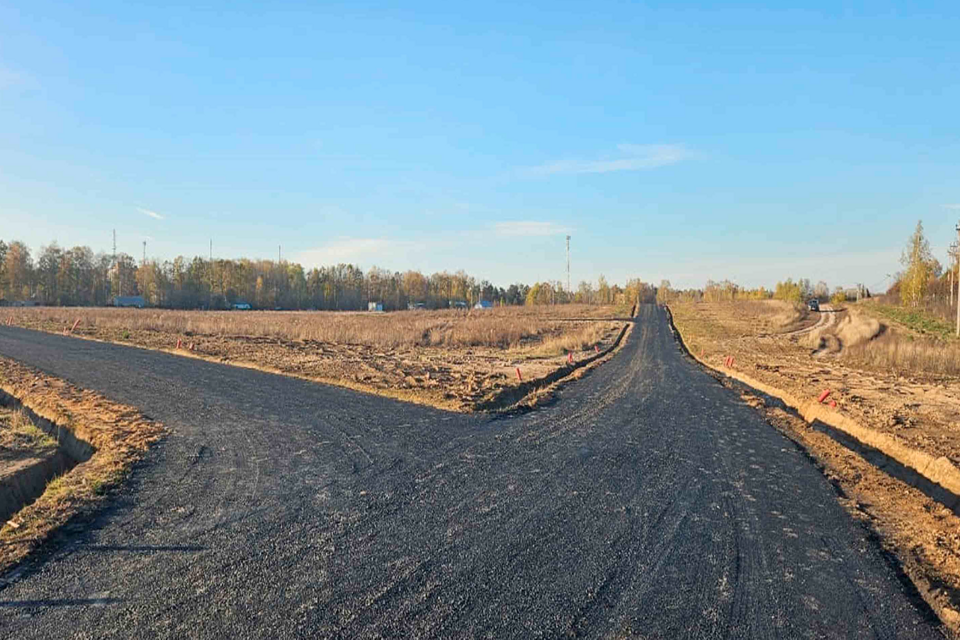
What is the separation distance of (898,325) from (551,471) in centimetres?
4889

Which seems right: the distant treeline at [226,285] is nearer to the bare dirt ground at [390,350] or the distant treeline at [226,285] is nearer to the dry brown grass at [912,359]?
the bare dirt ground at [390,350]

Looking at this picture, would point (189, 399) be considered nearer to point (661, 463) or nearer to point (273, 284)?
point (661, 463)

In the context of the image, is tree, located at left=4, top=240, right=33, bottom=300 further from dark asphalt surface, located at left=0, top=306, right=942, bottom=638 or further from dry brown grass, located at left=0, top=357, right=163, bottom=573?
dark asphalt surface, located at left=0, top=306, right=942, bottom=638

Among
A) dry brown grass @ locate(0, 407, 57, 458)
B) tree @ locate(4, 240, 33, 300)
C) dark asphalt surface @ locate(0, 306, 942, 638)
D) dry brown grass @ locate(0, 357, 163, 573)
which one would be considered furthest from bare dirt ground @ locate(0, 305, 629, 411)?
tree @ locate(4, 240, 33, 300)

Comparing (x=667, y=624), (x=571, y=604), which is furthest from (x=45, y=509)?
(x=667, y=624)

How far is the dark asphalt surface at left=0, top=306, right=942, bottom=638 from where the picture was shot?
4637 millimetres

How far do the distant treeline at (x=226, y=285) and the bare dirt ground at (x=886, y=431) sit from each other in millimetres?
87367

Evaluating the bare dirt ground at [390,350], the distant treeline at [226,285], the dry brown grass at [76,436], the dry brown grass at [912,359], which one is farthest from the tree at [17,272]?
the dry brown grass at [912,359]

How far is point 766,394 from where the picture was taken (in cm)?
2072

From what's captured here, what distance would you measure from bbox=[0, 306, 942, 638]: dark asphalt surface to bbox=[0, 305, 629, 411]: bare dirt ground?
18.3 feet

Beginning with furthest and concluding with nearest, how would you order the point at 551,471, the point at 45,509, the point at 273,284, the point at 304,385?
the point at 273,284 < the point at 304,385 < the point at 551,471 < the point at 45,509

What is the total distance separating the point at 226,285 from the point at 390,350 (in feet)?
326

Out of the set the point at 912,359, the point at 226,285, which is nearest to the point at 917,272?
the point at 912,359

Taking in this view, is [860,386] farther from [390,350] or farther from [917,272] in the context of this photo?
[917,272]
